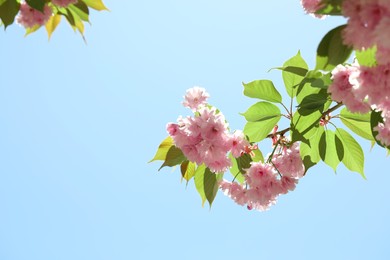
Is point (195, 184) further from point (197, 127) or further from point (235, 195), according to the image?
point (197, 127)

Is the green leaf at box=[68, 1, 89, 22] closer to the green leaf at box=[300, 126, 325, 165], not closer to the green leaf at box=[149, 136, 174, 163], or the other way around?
the green leaf at box=[149, 136, 174, 163]

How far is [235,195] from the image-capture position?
1.84 m

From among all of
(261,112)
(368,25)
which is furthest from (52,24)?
(368,25)

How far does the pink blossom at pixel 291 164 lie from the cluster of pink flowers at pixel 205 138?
20cm

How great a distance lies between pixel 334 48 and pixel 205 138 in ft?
2.07

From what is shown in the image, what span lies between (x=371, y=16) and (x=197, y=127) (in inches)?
32.3

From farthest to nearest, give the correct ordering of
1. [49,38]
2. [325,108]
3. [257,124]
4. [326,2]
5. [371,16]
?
[49,38] → [257,124] → [325,108] → [326,2] → [371,16]

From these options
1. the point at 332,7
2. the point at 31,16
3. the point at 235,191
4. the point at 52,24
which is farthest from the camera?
the point at 52,24

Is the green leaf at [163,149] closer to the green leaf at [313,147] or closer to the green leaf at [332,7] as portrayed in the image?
the green leaf at [313,147]

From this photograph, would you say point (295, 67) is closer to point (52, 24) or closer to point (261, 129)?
point (261, 129)

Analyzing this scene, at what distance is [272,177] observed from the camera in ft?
5.61

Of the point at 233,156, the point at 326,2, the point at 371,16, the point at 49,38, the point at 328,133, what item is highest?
the point at 49,38

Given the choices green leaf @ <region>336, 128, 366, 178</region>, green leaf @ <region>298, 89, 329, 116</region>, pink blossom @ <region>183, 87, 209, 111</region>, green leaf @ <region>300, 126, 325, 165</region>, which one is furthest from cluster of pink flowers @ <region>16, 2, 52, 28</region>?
green leaf @ <region>336, 128, 366, 178</region>

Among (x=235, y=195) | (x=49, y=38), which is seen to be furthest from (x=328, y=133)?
(x=49, y=38)
